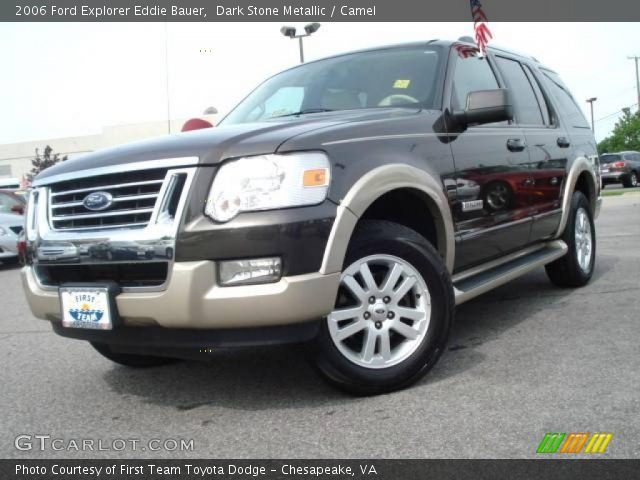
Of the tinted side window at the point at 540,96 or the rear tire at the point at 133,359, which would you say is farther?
the tinted side window at the point at 540,96

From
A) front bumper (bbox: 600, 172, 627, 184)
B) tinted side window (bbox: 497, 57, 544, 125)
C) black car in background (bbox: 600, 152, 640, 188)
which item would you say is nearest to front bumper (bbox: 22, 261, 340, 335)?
tinted side window (bbox: 497, 57, 544, 125)

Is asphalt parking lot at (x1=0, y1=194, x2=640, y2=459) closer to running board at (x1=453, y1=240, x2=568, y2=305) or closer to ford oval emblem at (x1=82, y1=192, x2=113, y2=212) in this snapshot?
running board at (x1=453, y1=240, x2=568, y2=305)

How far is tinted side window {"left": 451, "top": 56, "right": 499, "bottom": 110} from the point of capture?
3.84 m

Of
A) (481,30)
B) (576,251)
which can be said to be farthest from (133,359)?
(576,251)

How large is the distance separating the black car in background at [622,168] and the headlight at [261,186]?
2450 cm

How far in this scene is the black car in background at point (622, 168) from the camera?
24.5m

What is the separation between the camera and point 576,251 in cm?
523

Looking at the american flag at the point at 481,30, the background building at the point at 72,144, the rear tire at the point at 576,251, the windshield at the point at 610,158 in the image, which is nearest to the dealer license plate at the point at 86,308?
the american flag at the point at 481,30

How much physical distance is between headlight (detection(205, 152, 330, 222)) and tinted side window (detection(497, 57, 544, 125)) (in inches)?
98.4

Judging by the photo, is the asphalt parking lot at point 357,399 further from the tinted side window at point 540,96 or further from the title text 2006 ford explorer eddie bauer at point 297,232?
the tinted side window at point 540,96

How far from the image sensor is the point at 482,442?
2.38m

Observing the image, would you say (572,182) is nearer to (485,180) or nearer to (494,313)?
(494,313)

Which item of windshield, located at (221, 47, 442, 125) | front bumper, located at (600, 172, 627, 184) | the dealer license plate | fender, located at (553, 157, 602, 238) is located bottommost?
front bumper, located at (600, 172, 627, 184)
